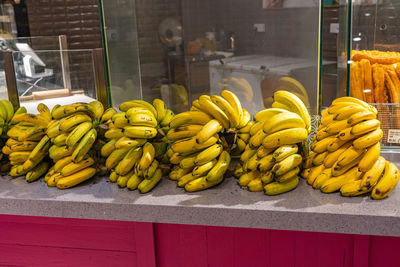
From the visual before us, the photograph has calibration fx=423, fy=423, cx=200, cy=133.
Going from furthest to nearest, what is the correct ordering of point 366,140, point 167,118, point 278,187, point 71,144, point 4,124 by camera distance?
point 4,124 < point 167,118 < point 71,144 < point 278,187 < point 366,140

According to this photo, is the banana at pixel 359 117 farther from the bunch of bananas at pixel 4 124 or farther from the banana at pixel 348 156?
the bunch of bananas at pixel 4 124

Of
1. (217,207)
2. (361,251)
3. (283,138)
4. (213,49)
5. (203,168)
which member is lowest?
(361,251)

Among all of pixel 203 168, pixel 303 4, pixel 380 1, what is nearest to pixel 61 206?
pixel 203 168

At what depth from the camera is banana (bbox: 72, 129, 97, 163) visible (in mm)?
1535

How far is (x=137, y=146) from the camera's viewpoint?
5.00 ft

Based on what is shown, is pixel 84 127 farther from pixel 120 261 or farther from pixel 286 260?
pixel 286 260

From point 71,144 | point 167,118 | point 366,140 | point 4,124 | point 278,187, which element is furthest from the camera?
point 4,124

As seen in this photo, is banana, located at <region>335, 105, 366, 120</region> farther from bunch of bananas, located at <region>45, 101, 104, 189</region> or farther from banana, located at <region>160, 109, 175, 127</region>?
bunch of bananas, located at <region>45, 101, 104, 189</region>

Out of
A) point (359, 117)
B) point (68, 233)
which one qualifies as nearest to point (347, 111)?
point (359, 117)

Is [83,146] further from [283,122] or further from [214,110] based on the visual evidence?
[283,122]

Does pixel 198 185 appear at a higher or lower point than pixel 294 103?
lower

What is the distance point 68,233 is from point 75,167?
0.25m

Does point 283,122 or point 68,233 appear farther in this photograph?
point 68,233

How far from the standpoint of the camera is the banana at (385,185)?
134 centimetres
